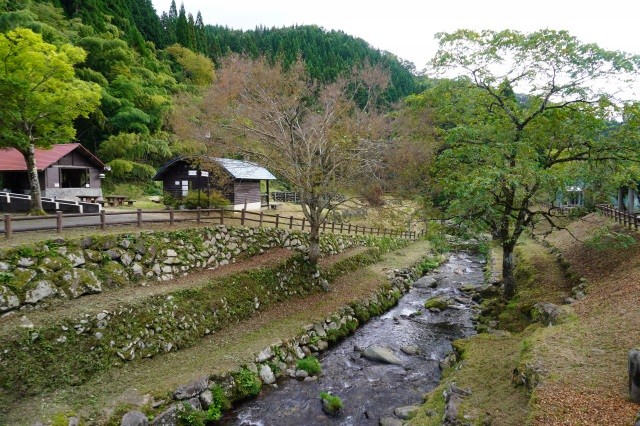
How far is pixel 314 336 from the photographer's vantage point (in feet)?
45.7

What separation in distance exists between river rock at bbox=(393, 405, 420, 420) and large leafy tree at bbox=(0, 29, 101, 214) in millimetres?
18585

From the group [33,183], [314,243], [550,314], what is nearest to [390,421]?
[550,314]

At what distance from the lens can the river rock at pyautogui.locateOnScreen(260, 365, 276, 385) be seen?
36.8 ft

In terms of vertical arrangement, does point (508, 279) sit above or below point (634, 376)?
below

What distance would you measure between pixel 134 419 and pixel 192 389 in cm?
149

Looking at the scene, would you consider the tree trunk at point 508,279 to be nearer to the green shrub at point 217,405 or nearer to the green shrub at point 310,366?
the green shrub at point 310,366

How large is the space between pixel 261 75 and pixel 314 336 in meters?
11.9

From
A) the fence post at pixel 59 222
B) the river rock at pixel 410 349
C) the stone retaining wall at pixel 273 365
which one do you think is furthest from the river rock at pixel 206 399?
the fence post at pixel 59 222

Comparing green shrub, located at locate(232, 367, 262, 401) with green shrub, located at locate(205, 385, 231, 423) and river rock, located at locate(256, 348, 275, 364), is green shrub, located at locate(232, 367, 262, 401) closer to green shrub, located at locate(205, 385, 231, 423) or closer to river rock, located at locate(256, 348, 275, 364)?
green shrub, located at locate(205, 385, 231, 423)

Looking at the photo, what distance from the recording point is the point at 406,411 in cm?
952

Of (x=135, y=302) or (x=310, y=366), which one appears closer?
(x=135, y=302)

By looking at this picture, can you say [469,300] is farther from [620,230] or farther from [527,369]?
[527,369]

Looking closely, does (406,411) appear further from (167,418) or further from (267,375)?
(167,418)

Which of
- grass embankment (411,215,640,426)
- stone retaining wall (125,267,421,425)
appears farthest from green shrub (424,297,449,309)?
grass embankment (411,215,640,426)
